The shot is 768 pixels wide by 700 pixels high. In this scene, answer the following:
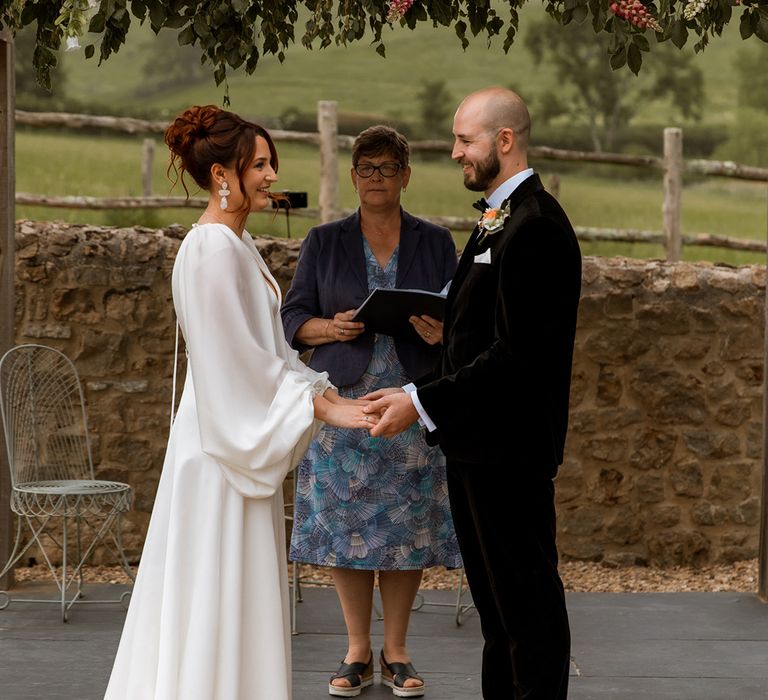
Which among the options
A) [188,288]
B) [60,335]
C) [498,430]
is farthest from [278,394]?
[60,335]

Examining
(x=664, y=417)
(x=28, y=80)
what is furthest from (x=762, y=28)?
(x=28, y=80)

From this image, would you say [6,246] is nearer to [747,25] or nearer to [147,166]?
[747,25]

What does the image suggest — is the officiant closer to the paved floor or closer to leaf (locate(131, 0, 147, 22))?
the paved floor

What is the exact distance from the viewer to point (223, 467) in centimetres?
318

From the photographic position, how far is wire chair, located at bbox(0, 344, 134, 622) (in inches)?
206

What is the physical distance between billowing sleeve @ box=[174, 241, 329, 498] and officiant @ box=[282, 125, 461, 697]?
1.02 meters

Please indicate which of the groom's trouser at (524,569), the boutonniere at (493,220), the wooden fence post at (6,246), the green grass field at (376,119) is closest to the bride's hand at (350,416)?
the groom's trouser at (524,569)

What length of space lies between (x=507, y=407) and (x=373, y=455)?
3.72ft

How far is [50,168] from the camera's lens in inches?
848

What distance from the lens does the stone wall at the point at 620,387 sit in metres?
6.30

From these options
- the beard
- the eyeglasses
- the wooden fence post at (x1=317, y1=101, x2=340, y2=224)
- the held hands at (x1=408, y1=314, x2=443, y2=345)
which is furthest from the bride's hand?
the wooden fence post at (x1=317, y1=101, x2=340, y2=224)

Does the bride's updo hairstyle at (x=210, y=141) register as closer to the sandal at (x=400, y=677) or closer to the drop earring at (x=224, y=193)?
the drop earring at (x=224, y=193)

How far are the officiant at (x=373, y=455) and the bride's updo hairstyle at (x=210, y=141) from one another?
3.13 feet

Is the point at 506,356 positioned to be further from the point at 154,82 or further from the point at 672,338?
the point at 154,82
